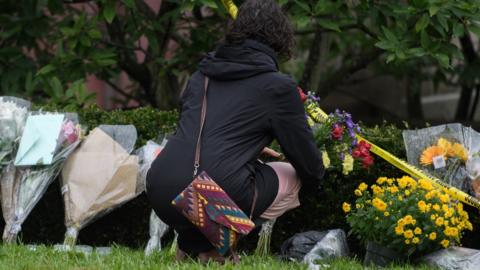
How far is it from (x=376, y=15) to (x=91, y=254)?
334cm

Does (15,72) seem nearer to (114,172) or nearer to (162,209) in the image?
(114,172)

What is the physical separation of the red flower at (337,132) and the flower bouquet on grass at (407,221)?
1.42 ft

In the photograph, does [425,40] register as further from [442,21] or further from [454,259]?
[454,259]

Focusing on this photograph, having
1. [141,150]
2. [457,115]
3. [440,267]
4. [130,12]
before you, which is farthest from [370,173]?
[457,115]

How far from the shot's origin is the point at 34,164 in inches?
237

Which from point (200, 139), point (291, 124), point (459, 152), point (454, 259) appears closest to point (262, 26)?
point (291, 124)

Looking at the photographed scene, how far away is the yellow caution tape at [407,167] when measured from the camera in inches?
217

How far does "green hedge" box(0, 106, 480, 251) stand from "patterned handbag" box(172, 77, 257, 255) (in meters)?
1.16

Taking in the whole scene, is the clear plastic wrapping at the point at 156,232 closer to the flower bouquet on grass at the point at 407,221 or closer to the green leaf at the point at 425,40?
the flower bouquet on grass at the point at 407,221

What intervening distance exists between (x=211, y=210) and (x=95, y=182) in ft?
5.35

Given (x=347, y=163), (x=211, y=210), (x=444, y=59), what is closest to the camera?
(x=211, y=210)

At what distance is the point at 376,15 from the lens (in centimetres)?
749

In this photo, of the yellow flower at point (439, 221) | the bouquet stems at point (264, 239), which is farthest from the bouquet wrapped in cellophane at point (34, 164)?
the yellow flower at point (439, 221)

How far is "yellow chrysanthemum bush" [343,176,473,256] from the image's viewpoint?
17.0 ft
